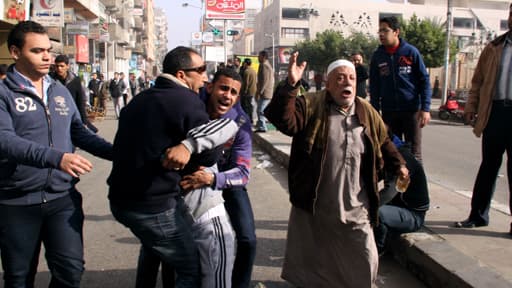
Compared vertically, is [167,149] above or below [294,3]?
below

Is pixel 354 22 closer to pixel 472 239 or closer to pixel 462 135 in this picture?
pixel 462 135

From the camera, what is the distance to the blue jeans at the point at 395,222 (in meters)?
4.02

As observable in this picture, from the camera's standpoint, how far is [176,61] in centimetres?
265

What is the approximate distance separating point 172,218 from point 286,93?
108cm

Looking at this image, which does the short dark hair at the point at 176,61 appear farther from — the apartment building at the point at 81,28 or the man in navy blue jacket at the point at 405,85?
the apartment building at the point at 81,28

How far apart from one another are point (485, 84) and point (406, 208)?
1390mm

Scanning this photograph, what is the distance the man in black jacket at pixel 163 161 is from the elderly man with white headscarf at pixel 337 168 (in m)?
0.80

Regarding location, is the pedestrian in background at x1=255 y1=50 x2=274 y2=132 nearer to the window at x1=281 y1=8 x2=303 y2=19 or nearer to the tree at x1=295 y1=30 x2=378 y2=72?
the tree at x1=295 y1=30 x2=378 y2=72

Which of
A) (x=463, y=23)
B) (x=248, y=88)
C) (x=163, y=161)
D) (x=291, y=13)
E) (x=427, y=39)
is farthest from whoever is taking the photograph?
(x=463, y=23)

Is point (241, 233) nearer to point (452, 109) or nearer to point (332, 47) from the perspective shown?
point (452, 109)

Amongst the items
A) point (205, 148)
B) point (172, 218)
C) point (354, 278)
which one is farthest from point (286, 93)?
point (354, 278)

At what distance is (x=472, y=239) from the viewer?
14.2ft

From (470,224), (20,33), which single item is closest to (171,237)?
(20,33)

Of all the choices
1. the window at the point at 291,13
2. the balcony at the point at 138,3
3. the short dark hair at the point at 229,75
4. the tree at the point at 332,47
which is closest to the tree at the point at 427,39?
the tree at the point at 332,47
